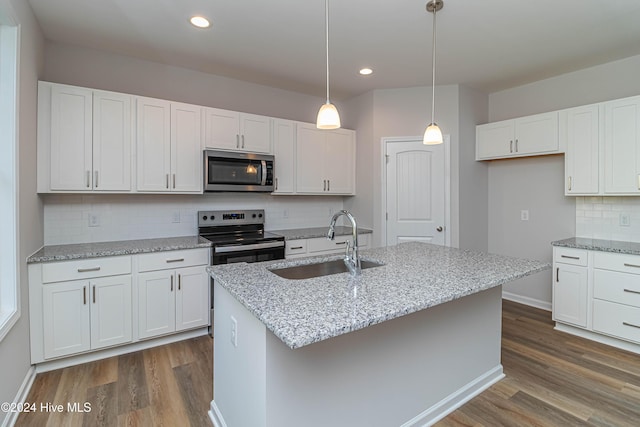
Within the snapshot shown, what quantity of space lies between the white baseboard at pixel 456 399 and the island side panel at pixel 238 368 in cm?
92

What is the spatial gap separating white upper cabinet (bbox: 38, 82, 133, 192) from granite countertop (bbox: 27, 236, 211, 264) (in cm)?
49

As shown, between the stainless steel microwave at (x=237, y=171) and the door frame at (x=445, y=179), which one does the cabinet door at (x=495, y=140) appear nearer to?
the door frame at (x=445, y=179)

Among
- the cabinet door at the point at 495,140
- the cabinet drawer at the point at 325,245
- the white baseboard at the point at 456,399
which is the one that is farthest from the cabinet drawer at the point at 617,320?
the cabinet drawer at the point at 325,245

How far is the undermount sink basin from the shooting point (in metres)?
1.99

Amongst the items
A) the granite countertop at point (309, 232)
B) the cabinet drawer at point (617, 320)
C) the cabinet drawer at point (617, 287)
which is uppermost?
the granite countertop at point (309, 232)

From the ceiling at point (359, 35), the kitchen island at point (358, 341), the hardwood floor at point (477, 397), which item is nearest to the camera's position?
the kitchen island at point (358, 341)

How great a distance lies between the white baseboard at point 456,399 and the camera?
1874 mm

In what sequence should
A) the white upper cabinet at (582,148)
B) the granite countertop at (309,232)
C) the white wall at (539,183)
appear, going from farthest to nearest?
the granite countertop at (309,232) < the white wall at (539,183) < the white upper cabinet at (582,148)

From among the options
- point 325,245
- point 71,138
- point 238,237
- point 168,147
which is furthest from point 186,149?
point 325,245

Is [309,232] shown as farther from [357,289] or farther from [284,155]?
[357,289]

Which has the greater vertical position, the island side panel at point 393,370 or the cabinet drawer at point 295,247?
the cabinet drawer at point 295,247

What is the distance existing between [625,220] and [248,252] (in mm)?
3716

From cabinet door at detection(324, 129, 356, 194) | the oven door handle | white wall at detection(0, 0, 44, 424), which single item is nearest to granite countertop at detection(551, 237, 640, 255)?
cabinet door at detection(324, 129, 356, 194)

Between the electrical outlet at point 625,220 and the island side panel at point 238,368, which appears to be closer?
the island side panel at point 238,368
